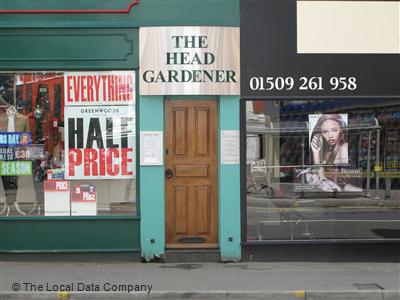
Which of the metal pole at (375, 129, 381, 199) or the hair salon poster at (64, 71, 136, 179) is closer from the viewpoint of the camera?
the hair salon poster at (64, 71, 136, 179)

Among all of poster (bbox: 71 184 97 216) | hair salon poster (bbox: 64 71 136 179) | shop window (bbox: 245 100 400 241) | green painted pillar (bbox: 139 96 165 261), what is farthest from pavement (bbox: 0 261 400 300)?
hair salon poster (bbox: 64 71 136 179)

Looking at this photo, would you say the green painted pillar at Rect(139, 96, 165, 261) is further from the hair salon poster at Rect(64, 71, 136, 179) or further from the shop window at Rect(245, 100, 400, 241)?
the shop window at Rect(245, 100, 400, 241)

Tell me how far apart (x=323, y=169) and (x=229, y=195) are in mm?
1586

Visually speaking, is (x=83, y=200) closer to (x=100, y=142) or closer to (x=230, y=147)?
(x=100, y=142)

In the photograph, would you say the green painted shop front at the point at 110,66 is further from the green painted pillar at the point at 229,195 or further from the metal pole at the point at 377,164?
the metal pole at the point at 377,164

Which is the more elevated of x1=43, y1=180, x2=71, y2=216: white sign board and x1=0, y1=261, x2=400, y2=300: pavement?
x1=43, y1=180, x2=71, y2=216: white sign board

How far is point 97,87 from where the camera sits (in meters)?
8.74

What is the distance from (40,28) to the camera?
8.57 meters

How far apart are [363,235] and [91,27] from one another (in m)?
5.36

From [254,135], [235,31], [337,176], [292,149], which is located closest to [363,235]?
[337,176]

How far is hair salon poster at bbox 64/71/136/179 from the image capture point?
8.73 meters

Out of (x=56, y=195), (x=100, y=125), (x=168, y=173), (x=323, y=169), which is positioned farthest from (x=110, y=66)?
(x=323, y=169)

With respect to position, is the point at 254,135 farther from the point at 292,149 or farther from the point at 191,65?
the point at 191,65

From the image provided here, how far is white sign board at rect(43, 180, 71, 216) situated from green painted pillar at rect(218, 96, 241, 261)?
2421 millimetres
